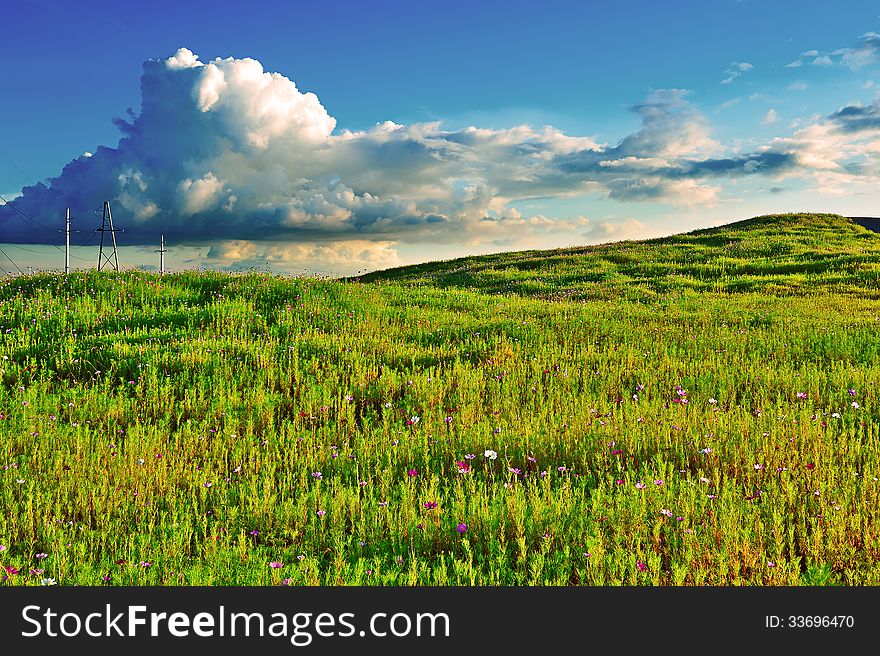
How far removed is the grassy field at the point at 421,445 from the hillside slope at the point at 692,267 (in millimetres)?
10401

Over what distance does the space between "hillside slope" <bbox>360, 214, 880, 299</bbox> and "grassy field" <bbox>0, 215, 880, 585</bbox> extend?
1040 cm

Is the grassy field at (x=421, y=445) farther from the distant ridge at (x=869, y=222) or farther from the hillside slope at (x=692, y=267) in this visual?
the distant ridge at (x=869, y=222)

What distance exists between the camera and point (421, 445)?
6453 mm

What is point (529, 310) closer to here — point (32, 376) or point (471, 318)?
point (471, 318)

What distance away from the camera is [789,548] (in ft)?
14.3

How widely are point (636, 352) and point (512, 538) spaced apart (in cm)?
740

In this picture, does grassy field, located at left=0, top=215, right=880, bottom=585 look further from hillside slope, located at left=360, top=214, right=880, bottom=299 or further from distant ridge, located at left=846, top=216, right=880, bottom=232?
distant ridge, located at left=846, top=216, right=880, bottom=232

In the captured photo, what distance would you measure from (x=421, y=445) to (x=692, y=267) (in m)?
28.5

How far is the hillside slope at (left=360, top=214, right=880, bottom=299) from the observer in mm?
25469

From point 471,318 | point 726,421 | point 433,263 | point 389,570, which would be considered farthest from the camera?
point 433,263

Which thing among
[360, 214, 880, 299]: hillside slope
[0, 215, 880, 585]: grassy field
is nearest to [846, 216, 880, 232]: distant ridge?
[360, 214, 880, 299]: hillside slope

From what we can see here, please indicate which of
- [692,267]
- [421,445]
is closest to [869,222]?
[692,267]

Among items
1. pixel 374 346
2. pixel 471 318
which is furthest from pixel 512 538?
pixel 471 318

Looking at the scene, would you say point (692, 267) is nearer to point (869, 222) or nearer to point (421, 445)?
point (421, 445)
